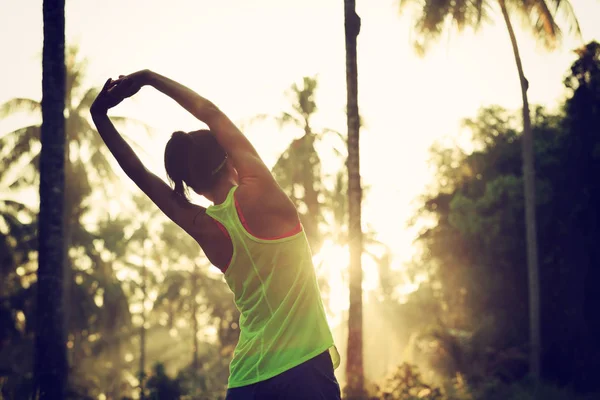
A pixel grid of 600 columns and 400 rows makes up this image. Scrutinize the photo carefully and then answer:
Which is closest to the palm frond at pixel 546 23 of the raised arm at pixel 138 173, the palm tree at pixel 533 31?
the palm tree at pixel 533 31

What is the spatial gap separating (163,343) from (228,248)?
2168 inches

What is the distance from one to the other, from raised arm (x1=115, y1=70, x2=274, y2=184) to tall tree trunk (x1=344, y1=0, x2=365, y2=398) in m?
10.4

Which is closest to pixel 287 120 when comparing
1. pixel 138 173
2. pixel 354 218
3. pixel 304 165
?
pixel 304 165

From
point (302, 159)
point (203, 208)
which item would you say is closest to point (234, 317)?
point (302, 159)

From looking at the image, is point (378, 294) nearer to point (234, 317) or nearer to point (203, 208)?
point (234, 317)

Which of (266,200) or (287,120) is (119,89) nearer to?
(266,200)

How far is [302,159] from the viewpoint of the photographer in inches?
919

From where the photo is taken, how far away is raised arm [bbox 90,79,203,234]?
6.97 ft

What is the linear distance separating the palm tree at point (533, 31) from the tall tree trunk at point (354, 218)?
280 inches

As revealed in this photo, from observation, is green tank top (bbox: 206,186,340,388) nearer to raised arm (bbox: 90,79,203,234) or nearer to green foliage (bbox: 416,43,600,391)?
raised arm (bbox: 90,79,203,234)

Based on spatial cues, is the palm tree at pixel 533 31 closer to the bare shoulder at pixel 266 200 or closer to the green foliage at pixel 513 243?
the green foliage at pixel 513 243

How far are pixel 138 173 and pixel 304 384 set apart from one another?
Result: 92 cm

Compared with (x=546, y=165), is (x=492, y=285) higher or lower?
lower

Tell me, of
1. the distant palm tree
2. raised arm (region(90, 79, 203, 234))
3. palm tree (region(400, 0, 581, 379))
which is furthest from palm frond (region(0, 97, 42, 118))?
raised arm (region(90, 79, 203, 234))
